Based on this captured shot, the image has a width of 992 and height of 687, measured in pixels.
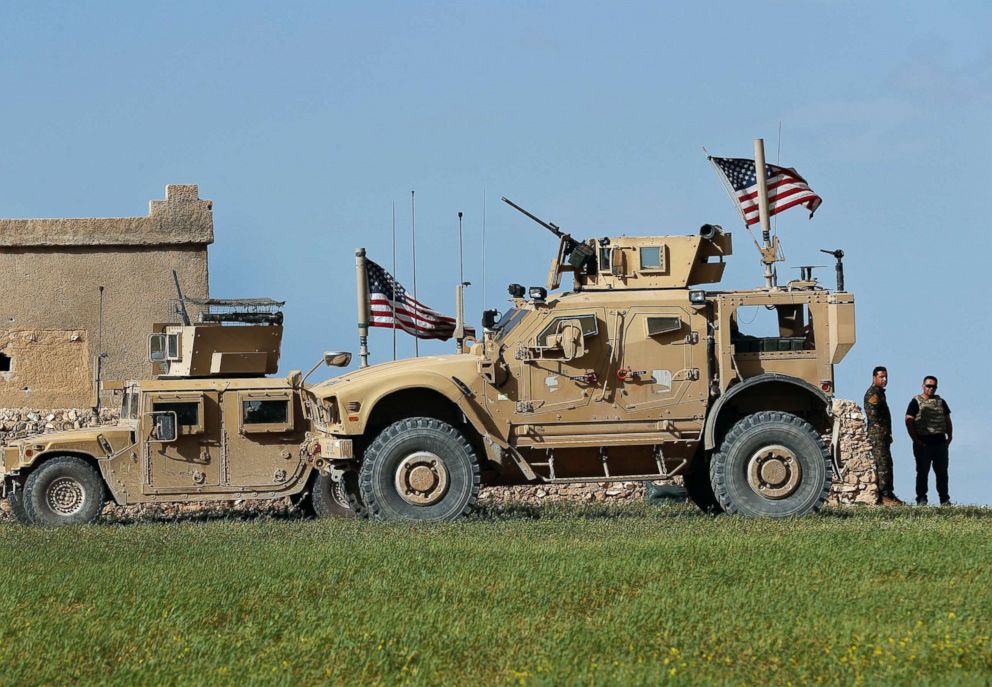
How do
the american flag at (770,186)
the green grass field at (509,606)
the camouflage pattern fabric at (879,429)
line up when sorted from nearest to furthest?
the green grass field at (509,606) < the american flag at (770,186) < the camouflage pattern fabric at (879,429)

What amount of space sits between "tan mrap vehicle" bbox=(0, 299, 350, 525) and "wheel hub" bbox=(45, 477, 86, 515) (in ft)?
0.04

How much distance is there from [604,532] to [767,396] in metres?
2.72

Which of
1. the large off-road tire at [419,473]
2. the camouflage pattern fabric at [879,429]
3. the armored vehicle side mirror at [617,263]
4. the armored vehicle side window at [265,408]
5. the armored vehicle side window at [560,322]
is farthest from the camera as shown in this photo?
the camouflage pattern fabric at [879,429]

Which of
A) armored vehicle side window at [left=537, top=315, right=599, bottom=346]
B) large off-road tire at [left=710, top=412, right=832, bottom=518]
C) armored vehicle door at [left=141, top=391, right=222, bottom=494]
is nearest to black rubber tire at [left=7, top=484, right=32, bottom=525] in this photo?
armored vehicle door at [left=141, top=391, right=222, bottom=494]

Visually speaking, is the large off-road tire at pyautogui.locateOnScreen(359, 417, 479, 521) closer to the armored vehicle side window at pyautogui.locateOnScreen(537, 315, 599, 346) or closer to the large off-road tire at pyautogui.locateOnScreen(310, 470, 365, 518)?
the armored vehicle side window at pyautogui.locateOnScreen(537, 315, 599, 346)

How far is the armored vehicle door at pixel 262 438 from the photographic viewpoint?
1778cm

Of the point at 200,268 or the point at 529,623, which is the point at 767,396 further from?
the point at 200,268

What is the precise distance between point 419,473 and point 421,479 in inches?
2.6

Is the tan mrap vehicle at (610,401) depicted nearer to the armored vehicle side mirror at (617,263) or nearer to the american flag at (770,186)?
the armored vehicle side mirror at (617,263)

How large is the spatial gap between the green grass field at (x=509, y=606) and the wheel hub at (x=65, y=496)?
9.37 ft

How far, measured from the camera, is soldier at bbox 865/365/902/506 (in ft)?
63.5

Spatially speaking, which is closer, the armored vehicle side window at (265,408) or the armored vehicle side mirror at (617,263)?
the armored vehicle side mirror at (617,263)

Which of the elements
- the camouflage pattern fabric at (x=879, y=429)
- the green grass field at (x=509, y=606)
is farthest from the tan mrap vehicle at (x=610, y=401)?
the camouflage pattern fabric at (x=879, y=429)

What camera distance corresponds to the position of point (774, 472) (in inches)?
627
